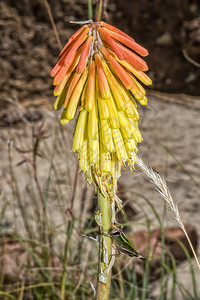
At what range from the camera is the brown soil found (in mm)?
3871

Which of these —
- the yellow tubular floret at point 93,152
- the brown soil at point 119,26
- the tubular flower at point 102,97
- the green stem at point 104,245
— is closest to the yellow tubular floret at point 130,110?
the tubular flower at point 102,97

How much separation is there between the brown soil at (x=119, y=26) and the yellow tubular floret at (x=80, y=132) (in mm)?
3099

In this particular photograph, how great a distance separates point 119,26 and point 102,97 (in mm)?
3235

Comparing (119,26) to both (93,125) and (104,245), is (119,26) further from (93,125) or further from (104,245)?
(104,245)

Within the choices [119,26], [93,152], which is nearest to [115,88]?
[93,152]

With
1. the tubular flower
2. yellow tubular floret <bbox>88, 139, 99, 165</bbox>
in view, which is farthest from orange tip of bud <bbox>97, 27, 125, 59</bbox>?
yellow tubular floret <bbox>88, 139, 99, 165</bbox>

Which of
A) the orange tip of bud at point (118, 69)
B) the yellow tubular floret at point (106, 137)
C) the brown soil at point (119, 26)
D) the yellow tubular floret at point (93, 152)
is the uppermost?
the brown soil at point (119, 26)

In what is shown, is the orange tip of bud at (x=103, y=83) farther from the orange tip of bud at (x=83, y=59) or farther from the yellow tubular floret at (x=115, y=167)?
the yellow tubular floret at (x=115, y=167)

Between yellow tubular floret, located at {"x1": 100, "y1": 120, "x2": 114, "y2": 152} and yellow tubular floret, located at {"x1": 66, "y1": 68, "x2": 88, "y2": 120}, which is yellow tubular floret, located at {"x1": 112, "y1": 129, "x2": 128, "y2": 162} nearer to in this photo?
yellow tubular floret, located at {"x1": 100, "y1": 120, "x2": 114, "y2": 152}

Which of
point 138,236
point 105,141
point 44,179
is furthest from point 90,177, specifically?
point 44,179

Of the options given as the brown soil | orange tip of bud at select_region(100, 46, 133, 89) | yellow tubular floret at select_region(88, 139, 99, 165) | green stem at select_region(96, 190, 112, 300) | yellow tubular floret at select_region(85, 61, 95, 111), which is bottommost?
green stem at select_region(96, 190, 112, 300)

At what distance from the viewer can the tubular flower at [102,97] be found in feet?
2.98

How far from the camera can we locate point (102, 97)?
0.90 m

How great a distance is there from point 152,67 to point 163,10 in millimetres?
594
